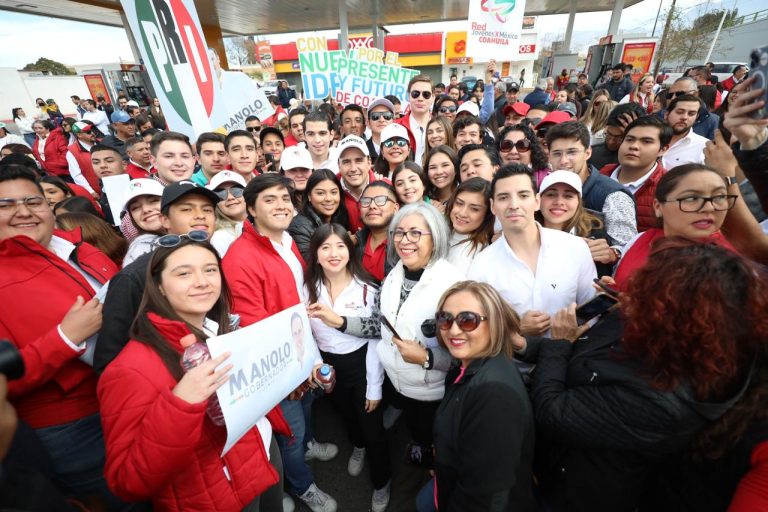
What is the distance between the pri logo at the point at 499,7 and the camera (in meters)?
6.90

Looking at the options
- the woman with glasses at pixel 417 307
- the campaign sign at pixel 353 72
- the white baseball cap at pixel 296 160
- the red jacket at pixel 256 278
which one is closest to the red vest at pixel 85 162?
the campaign sign at pixel 353 72

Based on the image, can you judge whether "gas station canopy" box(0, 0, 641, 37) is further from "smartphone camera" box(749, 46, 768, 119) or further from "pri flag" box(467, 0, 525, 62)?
"smartphone camera" box(749, 46, 768, 119)

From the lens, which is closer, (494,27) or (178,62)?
(178,62)

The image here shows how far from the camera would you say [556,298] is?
2373 millimetres

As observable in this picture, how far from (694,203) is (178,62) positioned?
16.0 feet

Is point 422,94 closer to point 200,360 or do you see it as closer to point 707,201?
point 707,201

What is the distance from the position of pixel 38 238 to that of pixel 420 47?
1835 inches

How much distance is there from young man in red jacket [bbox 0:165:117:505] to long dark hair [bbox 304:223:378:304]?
4.58 feet

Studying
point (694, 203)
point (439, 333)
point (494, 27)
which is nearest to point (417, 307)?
point (439, 333)

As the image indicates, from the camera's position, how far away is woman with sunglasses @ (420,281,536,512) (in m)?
1.55

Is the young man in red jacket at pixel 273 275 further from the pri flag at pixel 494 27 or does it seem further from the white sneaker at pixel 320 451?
the pri flag at pixel 494 27

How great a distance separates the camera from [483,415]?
1.57 metres

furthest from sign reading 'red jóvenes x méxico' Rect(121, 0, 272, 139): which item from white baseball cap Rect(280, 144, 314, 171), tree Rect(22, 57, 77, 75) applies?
tree Rect(22, 57, 77, 75)

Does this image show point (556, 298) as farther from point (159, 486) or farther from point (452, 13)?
point (452, 13)
